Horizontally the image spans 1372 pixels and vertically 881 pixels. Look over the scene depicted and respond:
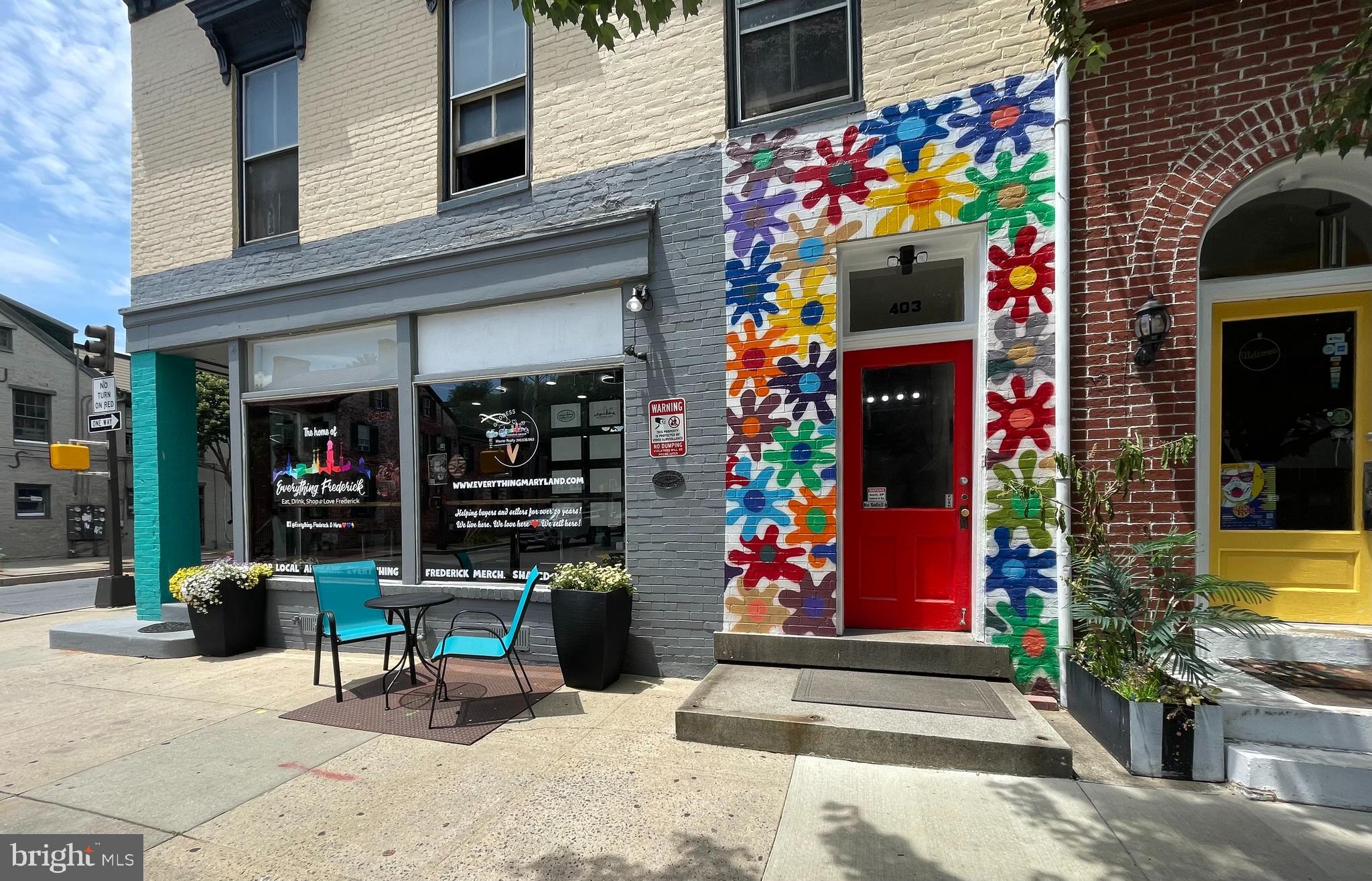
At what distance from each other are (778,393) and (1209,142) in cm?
357

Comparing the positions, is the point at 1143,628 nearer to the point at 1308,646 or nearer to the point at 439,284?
the point at 1308,646

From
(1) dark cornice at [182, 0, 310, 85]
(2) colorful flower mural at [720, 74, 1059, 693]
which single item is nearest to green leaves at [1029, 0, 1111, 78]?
(2) colorful flower mural at [720, 74, 1059, 693]

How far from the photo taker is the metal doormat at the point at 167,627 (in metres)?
6.86

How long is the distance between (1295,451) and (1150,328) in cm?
174

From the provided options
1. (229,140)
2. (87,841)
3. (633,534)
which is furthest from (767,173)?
(229,140)

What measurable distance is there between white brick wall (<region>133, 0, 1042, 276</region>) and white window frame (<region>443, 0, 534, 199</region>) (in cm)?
12

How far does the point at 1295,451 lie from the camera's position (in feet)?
15.0

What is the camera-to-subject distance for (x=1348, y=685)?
3.77m

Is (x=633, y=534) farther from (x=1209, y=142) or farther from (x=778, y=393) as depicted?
(x=1209, y=142)

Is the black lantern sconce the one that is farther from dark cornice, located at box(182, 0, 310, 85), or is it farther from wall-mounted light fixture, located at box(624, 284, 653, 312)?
dark cornice, located at box(182, 0, 310, 85)

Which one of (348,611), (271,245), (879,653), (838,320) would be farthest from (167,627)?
(838,320)

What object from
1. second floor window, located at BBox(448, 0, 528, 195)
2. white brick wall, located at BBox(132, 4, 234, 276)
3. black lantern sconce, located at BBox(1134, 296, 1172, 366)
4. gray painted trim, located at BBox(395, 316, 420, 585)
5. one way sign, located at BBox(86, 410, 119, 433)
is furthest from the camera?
one way sign, located at BBox(86, 410, 119, 433)

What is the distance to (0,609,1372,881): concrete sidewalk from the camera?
9.11ft

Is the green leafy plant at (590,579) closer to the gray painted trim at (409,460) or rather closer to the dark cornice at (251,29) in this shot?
the gray painted trim at (409,460)
